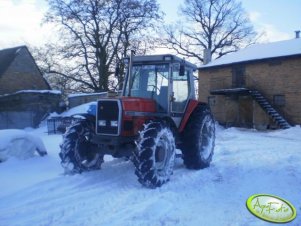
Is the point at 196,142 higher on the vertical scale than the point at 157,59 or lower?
lower

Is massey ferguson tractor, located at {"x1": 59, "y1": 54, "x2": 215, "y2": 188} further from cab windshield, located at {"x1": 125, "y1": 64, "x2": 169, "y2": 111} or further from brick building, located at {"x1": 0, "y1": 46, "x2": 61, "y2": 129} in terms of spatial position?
brick building, located at {"x1": 0, "y1": 46, "x2": 61, "y2": 129}

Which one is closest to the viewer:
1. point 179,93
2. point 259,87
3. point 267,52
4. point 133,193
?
point 133,193

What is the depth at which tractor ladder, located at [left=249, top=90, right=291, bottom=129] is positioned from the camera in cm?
2249

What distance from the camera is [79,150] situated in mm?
7887

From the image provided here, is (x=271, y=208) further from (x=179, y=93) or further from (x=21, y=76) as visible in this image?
(x=21, y=76)

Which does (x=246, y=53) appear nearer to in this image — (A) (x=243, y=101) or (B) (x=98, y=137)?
(A) (x=243, y=101)

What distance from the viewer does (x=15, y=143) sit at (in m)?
9.01

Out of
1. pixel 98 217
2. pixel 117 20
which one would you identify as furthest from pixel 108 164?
pixel 117 20

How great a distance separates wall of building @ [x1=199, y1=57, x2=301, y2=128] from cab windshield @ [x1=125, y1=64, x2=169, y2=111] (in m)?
17.5

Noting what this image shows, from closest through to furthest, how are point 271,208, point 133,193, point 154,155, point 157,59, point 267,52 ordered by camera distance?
point 271,208 → point 133,193 → point 154,155 → point 157,59 → point 267,52

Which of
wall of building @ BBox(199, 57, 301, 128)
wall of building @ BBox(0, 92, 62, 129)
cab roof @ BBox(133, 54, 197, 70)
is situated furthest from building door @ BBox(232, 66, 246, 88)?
cab roof @ BBox(133, 54, 197, 70)

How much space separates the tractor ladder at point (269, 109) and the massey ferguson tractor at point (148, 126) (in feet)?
47.7

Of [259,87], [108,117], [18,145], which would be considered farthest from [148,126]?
[259,87]

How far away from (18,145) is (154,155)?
3.95 metres
